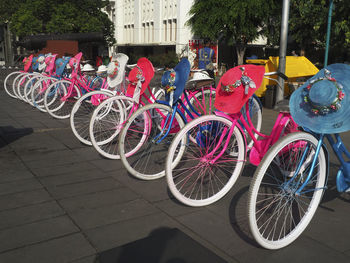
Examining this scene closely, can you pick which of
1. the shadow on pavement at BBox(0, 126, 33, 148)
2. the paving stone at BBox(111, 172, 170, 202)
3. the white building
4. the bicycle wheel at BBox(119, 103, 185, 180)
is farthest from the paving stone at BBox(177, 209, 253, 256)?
the white building

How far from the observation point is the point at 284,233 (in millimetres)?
3111

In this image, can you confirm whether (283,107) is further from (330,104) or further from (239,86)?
(330,104)

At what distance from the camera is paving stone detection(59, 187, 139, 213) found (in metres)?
3.83

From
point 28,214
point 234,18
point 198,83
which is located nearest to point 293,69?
point 198,83

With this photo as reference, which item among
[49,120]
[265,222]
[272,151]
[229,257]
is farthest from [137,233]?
[49,120]

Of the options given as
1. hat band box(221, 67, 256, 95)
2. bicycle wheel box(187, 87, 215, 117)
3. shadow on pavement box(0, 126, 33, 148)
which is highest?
hat band box(221, 67, 256, 95)

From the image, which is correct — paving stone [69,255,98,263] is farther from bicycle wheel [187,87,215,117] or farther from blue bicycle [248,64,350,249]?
bicycle wheel [187,87,215,117]

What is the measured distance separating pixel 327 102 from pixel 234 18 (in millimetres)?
26502

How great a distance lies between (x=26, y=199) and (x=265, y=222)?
2407mm

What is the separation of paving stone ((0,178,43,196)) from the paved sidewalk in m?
0.01

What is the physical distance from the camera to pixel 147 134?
4.79 meters

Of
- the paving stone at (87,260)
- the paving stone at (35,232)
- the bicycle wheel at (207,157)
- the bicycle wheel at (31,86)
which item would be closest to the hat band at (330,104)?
the bicycle wheel at (207,157)

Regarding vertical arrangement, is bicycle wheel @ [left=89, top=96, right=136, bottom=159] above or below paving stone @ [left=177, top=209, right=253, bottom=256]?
above

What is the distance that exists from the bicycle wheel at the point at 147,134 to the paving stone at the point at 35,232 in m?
1.15
